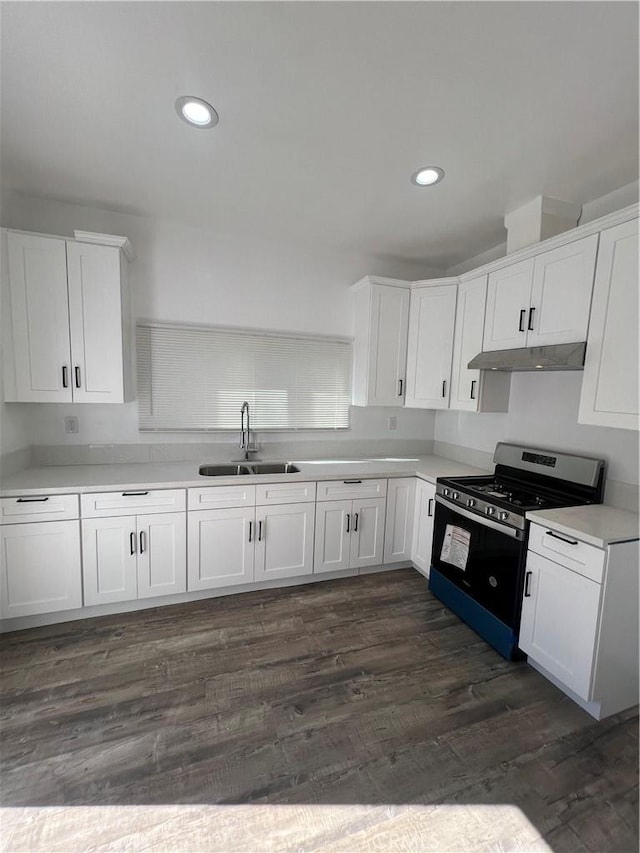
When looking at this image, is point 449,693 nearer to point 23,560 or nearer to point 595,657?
point 595,657

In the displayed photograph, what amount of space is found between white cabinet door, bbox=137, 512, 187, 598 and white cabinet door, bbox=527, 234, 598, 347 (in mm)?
2614

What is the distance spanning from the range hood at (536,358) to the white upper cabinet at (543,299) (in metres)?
0.06

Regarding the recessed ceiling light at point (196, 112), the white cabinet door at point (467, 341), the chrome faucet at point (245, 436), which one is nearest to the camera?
the recessed ceiling light at point (196, 112)

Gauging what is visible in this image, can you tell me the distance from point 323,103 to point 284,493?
Result: 7.38 feet

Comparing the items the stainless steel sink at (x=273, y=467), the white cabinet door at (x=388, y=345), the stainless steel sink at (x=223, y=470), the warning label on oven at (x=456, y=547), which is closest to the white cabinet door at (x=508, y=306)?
the white cabinet door at (x=388, y=345)

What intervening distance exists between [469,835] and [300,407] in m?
2.73

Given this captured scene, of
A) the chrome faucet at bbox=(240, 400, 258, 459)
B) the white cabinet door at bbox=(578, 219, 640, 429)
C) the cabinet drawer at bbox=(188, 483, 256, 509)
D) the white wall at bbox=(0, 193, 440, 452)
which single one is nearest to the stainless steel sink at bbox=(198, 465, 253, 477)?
the chrome faucet at bbox=(240, 400, 258, 459)

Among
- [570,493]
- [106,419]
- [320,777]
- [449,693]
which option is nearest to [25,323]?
[106,419]

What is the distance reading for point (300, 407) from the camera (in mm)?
3387

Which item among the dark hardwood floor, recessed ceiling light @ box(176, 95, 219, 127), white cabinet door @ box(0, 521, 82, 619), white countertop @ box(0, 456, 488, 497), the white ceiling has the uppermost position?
the white ceiling

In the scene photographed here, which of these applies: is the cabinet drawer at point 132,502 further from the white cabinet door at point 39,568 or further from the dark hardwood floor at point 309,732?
the dark hardwood floor at point 309,732

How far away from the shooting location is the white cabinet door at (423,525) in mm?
2912

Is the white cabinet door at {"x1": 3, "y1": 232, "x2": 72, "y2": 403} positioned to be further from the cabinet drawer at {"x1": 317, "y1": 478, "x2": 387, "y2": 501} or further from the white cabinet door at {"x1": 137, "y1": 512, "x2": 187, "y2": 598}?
the cabinet drawer at {"x1": 317, "y1": 478, "x2": 387, "y2": 501}

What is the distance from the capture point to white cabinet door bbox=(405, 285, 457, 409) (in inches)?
120
